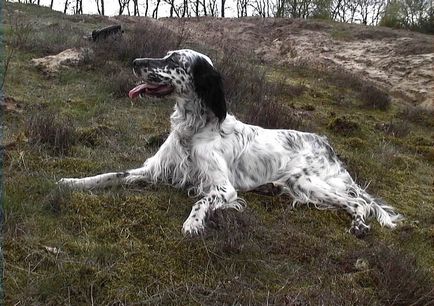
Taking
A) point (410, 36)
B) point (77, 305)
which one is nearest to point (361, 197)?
point (77, 305)

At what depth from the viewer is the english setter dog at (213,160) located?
4.76 m

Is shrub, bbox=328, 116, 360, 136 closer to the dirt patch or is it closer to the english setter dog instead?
the english setter dog

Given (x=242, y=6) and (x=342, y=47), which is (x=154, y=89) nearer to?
(x=342, y=47)

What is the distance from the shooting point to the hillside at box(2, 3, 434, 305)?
10.1 ft

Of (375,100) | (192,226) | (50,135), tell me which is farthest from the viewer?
(375,100)

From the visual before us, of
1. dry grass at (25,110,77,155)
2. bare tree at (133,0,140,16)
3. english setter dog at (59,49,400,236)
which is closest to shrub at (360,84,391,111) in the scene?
english setter dog at (59,49,400,236)

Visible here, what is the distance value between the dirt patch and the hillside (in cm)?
393

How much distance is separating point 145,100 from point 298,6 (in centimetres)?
2646

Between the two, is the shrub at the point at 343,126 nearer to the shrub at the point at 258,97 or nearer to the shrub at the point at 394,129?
the shrub at the point at 258,97

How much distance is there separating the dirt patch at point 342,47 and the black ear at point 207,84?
819 centimetres

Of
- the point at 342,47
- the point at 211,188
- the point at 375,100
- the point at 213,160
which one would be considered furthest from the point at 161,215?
the point at 342,47

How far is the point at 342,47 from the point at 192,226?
15.0m

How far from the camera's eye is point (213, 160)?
4.84 m

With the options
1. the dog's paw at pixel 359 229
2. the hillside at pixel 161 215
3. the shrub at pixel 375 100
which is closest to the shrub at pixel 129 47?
the hillside at pixel 161 215
